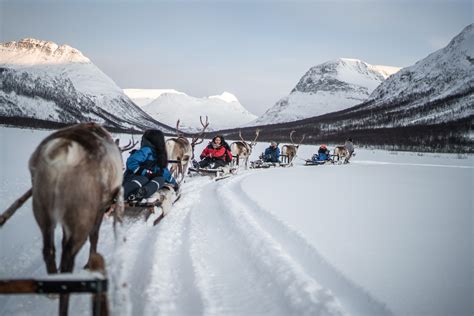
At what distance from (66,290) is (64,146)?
107cm

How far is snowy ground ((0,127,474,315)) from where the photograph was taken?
107 inches

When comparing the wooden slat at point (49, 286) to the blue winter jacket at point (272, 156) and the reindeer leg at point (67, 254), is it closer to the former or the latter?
the reindeer leg at point (67, 254)

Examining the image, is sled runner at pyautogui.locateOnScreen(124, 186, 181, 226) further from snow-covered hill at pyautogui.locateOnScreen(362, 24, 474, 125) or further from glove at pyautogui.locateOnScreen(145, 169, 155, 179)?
snow-covered hill at pyautogui.locateOnScreen(362, 24, 474, 125)

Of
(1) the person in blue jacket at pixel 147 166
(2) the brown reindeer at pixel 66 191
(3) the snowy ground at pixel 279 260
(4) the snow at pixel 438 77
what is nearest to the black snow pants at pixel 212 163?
(3) the snowy ground at pixel 279 260

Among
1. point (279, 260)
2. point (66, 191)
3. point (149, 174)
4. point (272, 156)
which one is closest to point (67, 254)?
point (66, 191)

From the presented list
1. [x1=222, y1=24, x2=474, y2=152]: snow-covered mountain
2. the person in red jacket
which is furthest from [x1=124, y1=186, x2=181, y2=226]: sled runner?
[x1=222, y1=24, x2=474, y2=152]: snow-covered mountain

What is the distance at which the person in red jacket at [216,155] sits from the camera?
431 inches

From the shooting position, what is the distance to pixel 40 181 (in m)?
2.30

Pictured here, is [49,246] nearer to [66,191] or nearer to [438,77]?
[66,191]

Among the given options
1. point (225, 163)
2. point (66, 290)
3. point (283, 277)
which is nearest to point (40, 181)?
point (66, 290)

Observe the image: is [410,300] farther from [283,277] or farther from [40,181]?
[40,181]

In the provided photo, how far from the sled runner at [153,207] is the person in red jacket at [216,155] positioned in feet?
16.8

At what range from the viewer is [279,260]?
3.55 m

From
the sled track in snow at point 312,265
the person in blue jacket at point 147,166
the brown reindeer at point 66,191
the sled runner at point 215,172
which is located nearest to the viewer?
the brown reindeer at point 66,191
